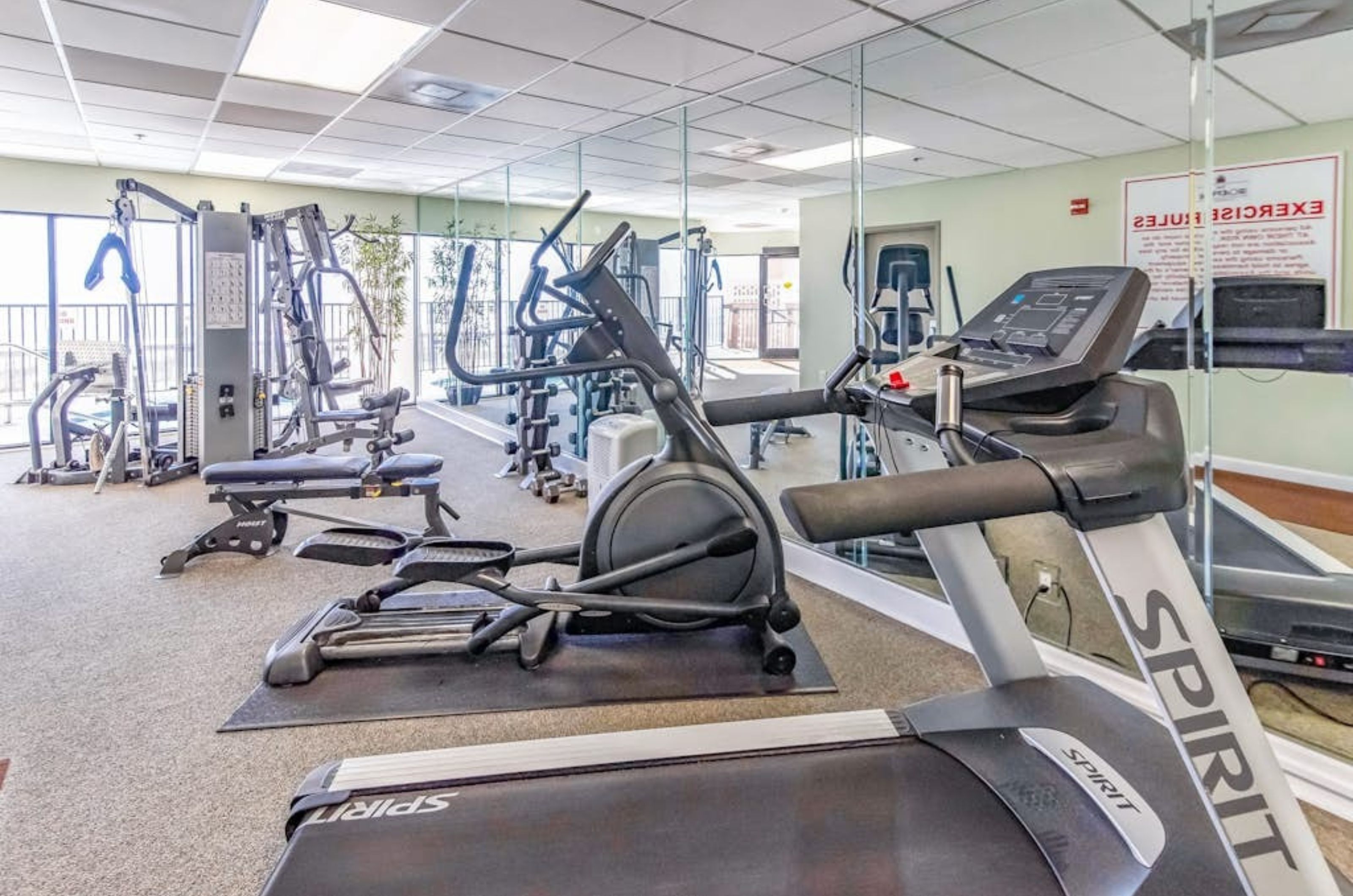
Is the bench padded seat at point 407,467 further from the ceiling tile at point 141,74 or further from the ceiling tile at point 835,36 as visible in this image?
the ceiling tile at point 835,36

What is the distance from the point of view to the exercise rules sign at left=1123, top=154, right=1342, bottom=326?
9.14 ft

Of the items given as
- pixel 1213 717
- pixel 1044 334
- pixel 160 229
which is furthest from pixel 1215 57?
pixel 160 229

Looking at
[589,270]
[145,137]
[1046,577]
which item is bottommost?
[1046,577]

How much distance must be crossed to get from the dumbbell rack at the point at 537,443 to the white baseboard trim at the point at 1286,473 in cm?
367

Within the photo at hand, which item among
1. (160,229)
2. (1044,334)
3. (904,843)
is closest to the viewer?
(1044,334)

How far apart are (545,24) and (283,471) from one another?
7.84ft

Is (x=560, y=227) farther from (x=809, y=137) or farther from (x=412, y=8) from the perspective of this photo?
(x=809, y=137)

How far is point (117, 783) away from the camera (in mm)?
1979

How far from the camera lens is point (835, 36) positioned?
3.47m

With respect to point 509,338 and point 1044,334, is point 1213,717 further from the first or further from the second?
point 509,338

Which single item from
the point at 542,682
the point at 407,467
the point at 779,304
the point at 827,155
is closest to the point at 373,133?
the point at 407,467

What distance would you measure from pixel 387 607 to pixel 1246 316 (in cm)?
311

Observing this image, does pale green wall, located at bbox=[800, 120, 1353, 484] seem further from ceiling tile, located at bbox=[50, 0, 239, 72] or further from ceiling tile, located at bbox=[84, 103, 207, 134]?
ceiling tile, located at bbox=[84, 103, 207, 134]

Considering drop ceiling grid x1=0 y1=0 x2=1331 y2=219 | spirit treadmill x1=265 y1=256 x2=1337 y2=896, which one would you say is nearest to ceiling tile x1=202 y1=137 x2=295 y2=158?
drop ceiling grid x1=0 y1=0 x2=1331 y2=219
